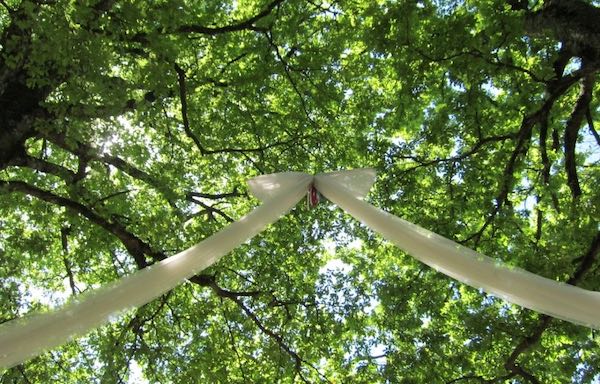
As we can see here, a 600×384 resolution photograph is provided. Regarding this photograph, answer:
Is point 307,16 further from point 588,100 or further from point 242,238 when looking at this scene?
point 242,238

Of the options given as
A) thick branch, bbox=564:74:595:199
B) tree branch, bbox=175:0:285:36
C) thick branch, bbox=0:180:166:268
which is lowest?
thick branch, bbox=0:180:166:268

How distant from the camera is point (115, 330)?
26.3 feet

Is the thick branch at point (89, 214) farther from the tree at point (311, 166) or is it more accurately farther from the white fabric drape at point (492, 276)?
the white fabric drape at point (492, 276)

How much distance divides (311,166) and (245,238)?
4.50 meters

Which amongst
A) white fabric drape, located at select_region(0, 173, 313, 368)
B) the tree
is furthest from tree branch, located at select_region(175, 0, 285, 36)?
white fabric drape, located at select_region(0, 173, 313, 368)

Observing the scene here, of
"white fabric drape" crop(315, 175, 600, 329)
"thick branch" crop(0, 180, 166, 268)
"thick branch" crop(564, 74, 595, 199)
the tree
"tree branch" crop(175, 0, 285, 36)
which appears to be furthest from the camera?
"tree branch" crop(175, 0, 285, 36)

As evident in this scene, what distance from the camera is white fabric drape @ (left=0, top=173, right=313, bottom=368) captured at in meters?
2.85

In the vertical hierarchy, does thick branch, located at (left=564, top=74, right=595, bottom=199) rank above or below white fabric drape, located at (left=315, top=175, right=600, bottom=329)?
above

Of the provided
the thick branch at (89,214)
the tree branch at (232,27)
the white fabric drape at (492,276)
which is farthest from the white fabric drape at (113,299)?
the tree branch at (232,27)

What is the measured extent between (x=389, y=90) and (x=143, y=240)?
4.23 m

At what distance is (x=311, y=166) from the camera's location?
26.7ft

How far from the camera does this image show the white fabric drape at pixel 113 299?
2.85m

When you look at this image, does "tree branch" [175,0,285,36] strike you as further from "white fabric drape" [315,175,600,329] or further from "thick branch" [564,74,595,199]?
"thick branch" [564,74,595,199]

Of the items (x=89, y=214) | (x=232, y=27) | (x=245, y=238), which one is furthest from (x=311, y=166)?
(x=245, y=238)
